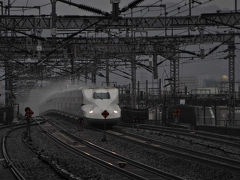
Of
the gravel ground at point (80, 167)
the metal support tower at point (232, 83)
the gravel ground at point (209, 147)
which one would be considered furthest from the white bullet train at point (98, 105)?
the metal support tower at point (232, 83)

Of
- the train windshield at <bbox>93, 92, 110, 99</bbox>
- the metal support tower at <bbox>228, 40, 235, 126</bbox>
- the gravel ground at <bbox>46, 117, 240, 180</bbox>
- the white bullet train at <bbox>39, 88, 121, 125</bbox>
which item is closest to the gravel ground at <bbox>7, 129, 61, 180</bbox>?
the gravel ground at <bbox>46, 117, 240, 180</bbox>

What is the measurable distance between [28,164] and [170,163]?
18.0 ft

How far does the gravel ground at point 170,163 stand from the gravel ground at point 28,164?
3874mm

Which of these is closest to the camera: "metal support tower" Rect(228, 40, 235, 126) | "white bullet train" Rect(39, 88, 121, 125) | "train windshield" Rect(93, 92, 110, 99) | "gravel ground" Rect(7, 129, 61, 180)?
"gravel ground" Rect(7, 129, 61, 180)

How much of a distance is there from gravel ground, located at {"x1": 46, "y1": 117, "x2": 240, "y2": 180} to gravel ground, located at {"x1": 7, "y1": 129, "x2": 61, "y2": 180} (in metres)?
3.87

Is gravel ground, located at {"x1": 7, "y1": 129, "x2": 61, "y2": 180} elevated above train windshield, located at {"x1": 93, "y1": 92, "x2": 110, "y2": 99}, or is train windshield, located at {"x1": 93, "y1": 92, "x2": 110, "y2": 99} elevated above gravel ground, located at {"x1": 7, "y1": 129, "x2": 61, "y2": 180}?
train windshield, located at {"x1": 93, "y1": 92, "x2": 110, "y2": 99}

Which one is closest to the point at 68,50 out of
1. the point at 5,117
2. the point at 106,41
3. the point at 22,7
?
the point at 106,41

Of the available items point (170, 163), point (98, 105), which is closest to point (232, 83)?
point (98, 105)

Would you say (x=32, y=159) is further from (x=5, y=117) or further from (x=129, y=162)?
(x=5, y=117)

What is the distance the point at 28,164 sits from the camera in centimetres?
1546

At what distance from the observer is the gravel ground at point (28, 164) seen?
1318 centimetres

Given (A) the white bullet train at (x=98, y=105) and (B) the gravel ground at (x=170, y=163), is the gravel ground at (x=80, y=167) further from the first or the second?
(A) the white bullet train at (x=98, y=105)

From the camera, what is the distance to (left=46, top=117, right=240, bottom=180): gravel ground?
12867 millimetres

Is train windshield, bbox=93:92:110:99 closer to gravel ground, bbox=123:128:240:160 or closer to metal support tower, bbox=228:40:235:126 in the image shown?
gravel ground, bbox=123:128:240:160
